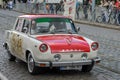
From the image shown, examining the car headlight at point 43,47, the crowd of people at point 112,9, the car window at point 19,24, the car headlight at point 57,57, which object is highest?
the car window at point 19,24

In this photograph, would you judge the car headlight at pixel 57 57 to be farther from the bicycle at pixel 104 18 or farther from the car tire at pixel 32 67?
the bicycle at pixel 104 18

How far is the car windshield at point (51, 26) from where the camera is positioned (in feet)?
33.6

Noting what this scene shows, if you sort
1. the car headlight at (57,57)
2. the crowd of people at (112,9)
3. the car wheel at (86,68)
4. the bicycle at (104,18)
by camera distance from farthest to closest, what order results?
the bicycle at (104,18) < the crowd of people at (112,9) < the car wheel at (86,68) < the car headlight at (57,57)

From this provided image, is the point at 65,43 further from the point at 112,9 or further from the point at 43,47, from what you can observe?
the point at 112,9

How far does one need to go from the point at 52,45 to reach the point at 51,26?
1230 mm

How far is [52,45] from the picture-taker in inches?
362

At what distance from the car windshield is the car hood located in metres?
0.49

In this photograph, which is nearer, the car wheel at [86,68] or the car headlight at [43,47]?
the car headlight at [43,47]

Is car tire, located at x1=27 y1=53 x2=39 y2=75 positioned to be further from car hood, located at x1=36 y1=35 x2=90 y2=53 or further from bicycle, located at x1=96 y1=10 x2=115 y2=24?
bicycle, located at x1=96 y1=10 x2=115 y2=24

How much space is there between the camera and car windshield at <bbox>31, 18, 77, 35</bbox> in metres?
10.2

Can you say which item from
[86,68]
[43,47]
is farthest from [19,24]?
[86,68]

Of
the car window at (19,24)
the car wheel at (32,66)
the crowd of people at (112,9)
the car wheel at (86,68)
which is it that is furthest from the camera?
the crowd of people at (112,9)

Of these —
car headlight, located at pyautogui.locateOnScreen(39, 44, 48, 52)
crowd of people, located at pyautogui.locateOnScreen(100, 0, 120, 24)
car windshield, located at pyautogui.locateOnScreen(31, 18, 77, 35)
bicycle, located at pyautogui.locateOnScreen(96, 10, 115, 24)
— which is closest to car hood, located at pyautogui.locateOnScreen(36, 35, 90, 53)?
car headlight, located at pyautogui.locateOnScreen(39, 44, 48, 52)

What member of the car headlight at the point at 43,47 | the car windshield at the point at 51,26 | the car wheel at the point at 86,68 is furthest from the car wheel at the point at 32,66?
the car wheel at the point at 86,68
